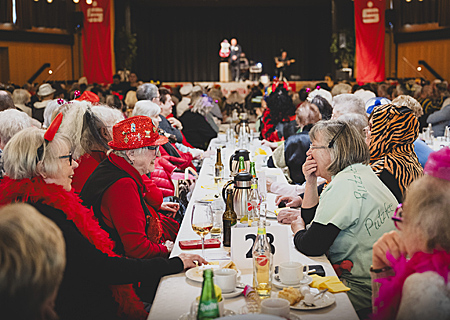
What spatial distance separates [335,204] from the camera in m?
2.18

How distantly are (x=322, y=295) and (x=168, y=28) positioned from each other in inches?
755

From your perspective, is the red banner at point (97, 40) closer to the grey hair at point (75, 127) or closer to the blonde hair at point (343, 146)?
the grey hair at point (75, 127)

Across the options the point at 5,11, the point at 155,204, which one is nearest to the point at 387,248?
the point at 155,204

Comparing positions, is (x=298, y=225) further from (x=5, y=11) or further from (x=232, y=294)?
(x=5, y=11)

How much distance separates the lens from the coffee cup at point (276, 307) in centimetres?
153

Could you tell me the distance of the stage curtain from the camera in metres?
13.1

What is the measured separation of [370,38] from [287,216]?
12880 millimetres

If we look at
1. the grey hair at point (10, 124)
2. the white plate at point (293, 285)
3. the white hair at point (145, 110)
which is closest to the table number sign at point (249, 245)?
the white plate at point (293, 285)

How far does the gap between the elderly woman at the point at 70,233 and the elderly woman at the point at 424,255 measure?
85 cm

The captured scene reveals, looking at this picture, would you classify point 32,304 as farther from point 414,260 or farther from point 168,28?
point 168,28

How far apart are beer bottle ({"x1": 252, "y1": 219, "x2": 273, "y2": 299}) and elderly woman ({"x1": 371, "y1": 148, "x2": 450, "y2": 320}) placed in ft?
1.27

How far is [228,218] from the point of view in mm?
2447

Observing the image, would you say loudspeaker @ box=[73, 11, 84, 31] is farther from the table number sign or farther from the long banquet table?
the table number sign

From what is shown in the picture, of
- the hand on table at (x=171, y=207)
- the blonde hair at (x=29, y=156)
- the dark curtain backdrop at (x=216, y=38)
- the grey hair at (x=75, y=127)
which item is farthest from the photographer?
the dark curtain backdrop at (x=216, y=38)
